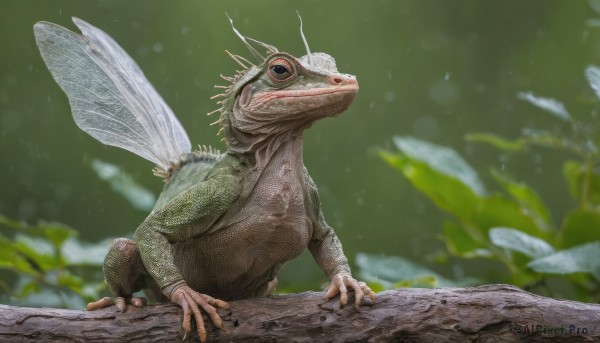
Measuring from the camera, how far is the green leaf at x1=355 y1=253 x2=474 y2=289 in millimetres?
3989

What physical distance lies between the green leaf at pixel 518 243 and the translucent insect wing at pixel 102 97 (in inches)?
68.0

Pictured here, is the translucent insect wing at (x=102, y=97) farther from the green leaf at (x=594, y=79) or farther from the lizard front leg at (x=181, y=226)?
the green leaf at (x=594, y=79)

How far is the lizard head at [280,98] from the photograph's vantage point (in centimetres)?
288

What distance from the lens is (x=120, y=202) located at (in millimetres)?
9062

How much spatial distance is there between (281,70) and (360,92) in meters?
6.69

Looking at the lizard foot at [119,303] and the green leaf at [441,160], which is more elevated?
the green leaf at [441,160]

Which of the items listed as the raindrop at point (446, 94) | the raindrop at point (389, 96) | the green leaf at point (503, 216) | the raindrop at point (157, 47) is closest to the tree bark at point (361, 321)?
the green leaf at point (503, 216)

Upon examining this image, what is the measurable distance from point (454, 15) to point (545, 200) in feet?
9.16

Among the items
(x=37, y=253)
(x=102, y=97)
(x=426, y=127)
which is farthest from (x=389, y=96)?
(x=102, y=97)

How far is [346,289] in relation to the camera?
3002 mm

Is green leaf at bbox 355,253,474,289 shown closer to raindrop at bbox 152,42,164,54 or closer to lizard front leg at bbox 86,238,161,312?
lizard front leg at bbox 86,238,161,312

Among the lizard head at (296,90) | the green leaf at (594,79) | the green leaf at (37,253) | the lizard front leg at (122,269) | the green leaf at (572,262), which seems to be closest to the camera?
the lizard head at (296,90)

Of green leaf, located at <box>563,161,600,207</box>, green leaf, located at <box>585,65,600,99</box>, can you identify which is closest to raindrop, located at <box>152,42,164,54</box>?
green leaf, located at <box>563,161,600,207</box>

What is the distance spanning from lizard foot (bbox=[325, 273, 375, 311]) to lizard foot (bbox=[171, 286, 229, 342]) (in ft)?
1.43
